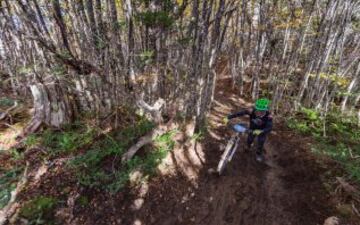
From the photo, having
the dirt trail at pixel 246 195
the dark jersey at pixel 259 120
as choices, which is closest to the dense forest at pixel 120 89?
the dirt trail at pixel 246 195

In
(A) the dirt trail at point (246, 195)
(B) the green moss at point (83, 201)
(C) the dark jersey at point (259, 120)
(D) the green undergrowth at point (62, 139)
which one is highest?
(C) the dark jersey at point (259, 120)

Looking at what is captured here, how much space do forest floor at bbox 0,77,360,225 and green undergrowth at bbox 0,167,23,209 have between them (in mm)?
226

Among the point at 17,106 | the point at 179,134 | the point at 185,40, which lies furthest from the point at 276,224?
the point at 17,106

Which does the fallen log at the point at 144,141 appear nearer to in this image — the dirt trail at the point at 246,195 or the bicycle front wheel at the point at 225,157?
the dirt trail at the point at 246,195

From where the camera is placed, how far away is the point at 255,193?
4.62m

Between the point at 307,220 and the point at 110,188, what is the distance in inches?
149

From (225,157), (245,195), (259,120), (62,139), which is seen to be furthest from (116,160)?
(259,120)

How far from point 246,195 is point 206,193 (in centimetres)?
86

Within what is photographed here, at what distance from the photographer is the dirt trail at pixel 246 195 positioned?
4023 millimetres

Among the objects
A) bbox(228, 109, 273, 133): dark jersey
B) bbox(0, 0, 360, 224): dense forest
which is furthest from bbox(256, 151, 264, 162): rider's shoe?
bbox(0, 0, 360, 224): dense forest

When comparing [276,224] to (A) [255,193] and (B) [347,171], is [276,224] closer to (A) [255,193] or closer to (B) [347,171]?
(A) [255,193]

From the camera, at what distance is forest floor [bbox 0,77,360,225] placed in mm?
3947

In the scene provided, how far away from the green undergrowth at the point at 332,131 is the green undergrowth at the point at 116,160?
3947mm

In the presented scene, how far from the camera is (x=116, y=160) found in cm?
479
